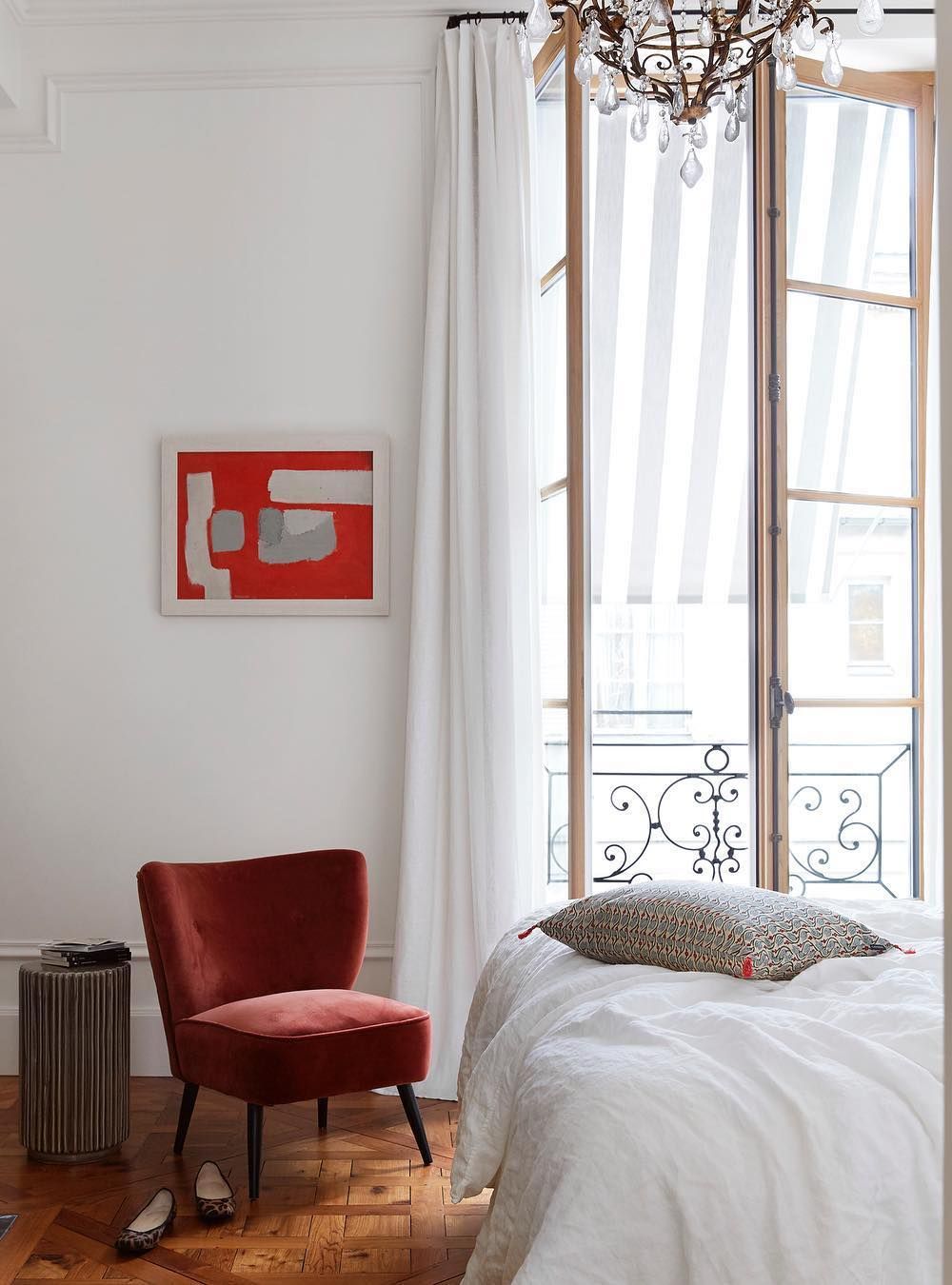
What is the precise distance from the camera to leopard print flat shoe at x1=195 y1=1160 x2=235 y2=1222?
252cm

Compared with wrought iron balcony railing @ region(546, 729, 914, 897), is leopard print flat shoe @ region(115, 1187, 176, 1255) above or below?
below

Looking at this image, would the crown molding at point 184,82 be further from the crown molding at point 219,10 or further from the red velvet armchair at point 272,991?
the red velvet armchair at point 272,991

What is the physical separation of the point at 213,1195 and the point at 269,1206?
0.45ft

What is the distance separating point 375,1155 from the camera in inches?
114

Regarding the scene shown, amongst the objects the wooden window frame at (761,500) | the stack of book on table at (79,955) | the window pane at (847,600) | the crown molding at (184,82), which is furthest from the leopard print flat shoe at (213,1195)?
the crown molding at (184,82)

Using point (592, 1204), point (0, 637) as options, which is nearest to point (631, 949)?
point (592, 1204)

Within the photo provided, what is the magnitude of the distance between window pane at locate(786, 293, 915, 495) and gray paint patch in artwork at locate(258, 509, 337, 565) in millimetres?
1530

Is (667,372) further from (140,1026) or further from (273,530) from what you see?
(140,1026)

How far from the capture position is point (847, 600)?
11.9ft

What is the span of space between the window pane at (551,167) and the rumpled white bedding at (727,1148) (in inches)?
108

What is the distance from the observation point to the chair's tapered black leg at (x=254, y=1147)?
8.61 ft

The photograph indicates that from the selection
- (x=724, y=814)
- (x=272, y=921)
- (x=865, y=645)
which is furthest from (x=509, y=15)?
(x=272, y=921)

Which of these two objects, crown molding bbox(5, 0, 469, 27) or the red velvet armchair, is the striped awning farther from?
the red velvet armchair

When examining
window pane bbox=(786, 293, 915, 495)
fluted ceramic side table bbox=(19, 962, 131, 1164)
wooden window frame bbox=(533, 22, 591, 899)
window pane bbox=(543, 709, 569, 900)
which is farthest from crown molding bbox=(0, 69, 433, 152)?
fluted ceramic side table bbox=(19, 962, 131, 1164)
